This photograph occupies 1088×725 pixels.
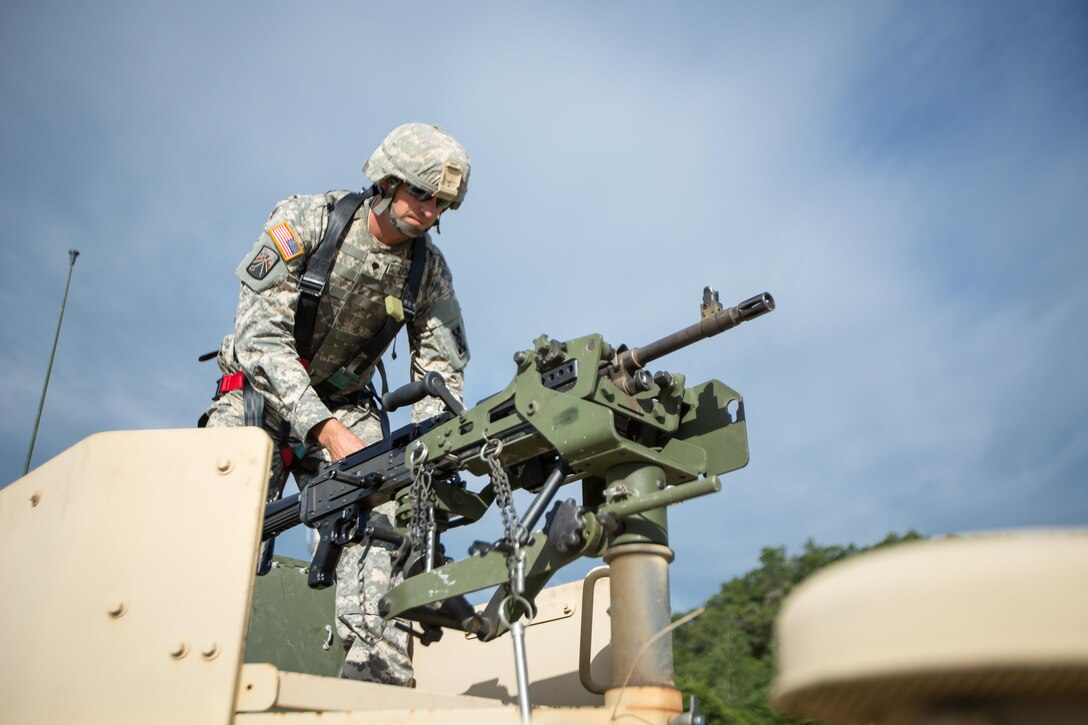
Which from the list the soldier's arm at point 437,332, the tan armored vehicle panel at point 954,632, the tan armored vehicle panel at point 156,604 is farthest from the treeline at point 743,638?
the tan armored vehicle panel at point 954,632

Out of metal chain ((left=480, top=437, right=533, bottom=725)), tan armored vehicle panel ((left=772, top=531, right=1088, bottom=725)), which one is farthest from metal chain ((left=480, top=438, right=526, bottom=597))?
tan armored vehicle panel ((left=772, top=531, right=1088, bottom=725))

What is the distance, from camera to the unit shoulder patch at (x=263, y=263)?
4.29 m

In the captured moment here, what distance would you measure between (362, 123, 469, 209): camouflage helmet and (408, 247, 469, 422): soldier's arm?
1.70ft

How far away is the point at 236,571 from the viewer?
85.6 inches

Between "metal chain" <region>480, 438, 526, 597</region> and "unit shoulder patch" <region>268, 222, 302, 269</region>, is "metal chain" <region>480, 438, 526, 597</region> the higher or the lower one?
the lower one

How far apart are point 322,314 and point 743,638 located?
10556 mm

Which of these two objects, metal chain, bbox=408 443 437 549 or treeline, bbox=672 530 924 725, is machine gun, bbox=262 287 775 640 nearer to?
metal chain, bbox=408 443 437 549

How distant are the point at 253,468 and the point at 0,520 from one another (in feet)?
2.41

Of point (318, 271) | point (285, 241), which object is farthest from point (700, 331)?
point (285, 241)

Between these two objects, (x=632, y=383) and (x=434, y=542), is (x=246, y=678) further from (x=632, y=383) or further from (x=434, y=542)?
(x=632, y=383)

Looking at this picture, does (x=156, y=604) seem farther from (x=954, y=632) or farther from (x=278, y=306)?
(x=278, y=306)

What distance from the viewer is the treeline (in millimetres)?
8484

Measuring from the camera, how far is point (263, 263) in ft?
14.1

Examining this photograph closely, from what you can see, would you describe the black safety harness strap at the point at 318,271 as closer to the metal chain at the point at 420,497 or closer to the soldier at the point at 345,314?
the soldier at the point at 345,314
